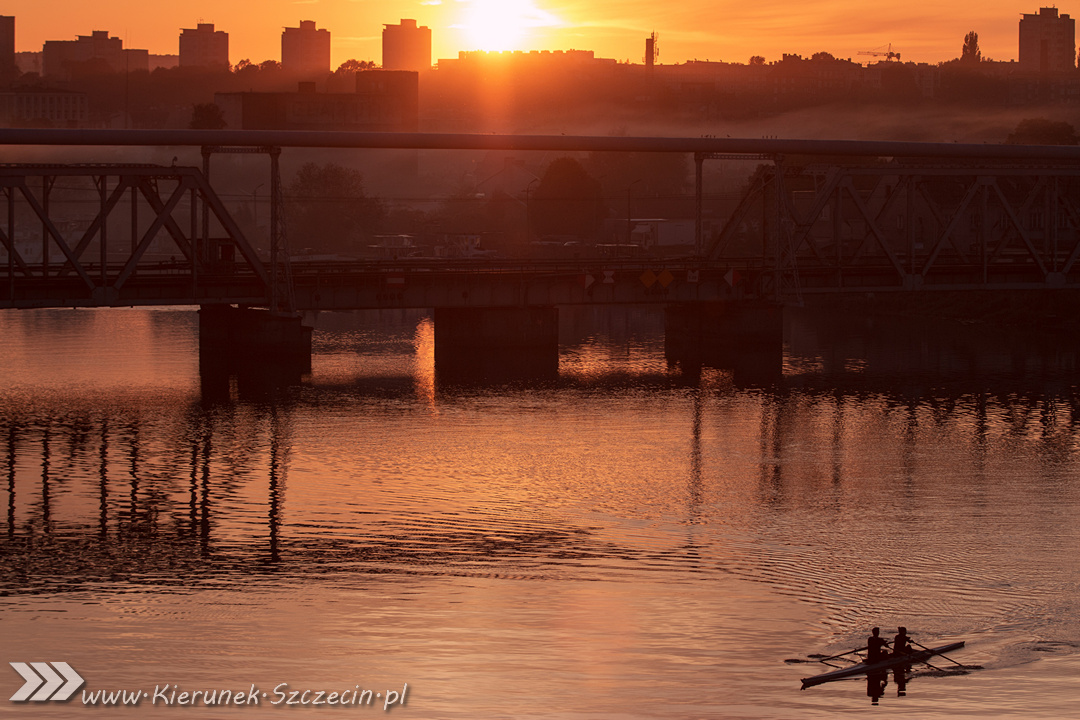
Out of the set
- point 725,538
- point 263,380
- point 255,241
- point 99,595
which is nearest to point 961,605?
point 725,538

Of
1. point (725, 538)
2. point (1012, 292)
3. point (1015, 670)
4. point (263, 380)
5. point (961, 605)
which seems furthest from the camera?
point (1012, 292)

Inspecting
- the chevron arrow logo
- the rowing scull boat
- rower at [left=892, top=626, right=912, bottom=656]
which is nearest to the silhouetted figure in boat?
the rowing scull boat

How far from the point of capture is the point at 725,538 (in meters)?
33.2

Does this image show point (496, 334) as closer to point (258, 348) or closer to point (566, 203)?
point (258, 348)

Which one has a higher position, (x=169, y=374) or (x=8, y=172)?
(x=8, y=172)

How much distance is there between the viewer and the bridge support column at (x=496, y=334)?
71438 mm

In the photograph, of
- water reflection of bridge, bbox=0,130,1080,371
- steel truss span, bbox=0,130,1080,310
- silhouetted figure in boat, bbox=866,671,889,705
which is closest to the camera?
silhouetted figure in boat, bbox=866,671,889,705

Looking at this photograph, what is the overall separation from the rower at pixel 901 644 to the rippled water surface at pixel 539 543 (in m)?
0.86

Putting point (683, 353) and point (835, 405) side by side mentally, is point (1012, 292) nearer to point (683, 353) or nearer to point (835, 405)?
point (683, 353)

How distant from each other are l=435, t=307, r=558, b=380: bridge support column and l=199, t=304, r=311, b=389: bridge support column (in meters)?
7.58

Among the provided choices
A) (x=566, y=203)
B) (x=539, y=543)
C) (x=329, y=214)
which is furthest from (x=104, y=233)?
(x=329, y=214)

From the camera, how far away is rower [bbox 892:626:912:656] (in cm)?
2461

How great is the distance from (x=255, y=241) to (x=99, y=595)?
146689 mm

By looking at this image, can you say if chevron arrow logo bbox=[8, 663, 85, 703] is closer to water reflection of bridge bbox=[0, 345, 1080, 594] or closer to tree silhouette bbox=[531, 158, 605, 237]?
water reflection of bridge bbox=[0, 345, 1080, 594]
